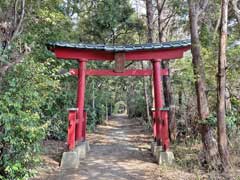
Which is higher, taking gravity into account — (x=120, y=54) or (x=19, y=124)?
(x=120, y=54)

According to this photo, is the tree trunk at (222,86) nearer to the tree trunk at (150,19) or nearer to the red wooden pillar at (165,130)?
the red wooden pillar at (165,130)

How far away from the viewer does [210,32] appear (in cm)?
927

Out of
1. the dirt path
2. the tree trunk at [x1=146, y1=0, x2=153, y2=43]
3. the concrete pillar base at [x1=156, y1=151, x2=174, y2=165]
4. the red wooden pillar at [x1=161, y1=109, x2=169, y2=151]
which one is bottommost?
the dirt path

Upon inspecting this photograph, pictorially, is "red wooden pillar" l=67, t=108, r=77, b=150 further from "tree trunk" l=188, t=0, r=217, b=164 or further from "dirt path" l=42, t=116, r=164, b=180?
"tree trunk" l=188, t=0, r=217, b=164

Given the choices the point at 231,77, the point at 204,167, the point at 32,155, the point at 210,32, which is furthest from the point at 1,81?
the point at 210,32

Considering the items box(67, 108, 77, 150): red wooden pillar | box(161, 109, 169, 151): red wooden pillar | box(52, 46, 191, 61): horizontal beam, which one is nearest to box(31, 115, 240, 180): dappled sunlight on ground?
box(161, 109, 169, 151): red wooden pillar

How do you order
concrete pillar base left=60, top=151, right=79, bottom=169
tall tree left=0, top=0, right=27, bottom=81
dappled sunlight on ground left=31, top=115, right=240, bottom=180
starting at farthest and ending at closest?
concrete pillar base left=60, top=151, right=79, bottom=169
dappled sunlight on ground left=31, top=115, right=240, bottom=180
tall tree left=0, top=0, right=27, bottom=81

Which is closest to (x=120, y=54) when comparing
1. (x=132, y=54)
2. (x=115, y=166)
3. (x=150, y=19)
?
(x=132, y=54)

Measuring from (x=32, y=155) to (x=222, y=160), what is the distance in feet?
10.9

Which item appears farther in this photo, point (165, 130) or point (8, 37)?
point (165, 130)

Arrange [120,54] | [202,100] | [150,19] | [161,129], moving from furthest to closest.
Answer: [150,19], [120,54], [161,129], [202,100]

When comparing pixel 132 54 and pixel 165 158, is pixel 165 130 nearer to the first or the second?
pixel 165 158

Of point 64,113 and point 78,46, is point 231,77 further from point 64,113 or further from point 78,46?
point 64,113

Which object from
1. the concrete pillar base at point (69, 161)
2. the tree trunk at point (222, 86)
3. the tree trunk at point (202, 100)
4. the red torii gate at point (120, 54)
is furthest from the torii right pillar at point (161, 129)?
the concrete pillar base at point (69, 161)
